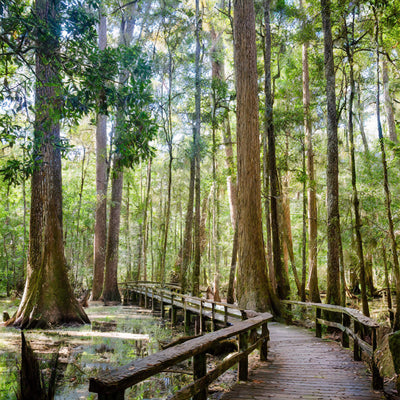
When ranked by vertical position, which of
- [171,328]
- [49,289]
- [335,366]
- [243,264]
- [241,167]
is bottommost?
[171,328]

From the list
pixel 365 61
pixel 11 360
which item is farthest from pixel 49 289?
pixel 365 61

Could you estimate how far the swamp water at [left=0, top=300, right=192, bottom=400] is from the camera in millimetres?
5906

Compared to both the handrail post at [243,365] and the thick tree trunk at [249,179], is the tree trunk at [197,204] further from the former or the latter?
the handrail post at [243,365]

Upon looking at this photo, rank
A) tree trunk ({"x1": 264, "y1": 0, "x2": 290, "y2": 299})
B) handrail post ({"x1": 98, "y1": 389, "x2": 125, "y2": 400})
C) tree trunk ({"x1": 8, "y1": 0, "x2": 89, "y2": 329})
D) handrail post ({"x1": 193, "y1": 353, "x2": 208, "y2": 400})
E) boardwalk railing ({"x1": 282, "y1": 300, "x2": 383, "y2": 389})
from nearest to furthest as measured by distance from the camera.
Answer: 1. handrail post ({"x1": 98, "y1": 389, "x2": 125, "y2": 400})
2. handrail post ({"x1": 193, "y1": 353, "x2": 208, "y2": 400})
3. boardwalk railing ({"x1": 282, "y1": 300, "x2": 383, "y2": 389})
4. tree trunk ({"x1": 8, "y1": 0, "x2": 89, "y2": 329})
5. tree trunk ({"x1": 264, "y1": 0, "x2": 290, "y2": 299})

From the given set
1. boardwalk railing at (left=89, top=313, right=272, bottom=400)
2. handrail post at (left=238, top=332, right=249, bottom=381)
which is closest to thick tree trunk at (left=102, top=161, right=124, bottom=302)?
boardwalk railing at (left=89, top=313, right=272, bottom=400)

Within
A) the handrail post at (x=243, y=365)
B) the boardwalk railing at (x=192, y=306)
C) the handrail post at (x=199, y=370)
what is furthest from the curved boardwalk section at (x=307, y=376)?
the boardwalk railing at (x=192, y=306)

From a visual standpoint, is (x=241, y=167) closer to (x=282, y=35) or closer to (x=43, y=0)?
(x=43, y=0)

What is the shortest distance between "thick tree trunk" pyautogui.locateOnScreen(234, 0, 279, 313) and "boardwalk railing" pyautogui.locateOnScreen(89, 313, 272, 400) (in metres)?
5.09

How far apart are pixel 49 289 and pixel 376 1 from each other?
39.6ft

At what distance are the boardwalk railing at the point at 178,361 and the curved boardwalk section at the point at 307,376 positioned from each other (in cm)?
40

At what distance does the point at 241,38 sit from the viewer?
469 inches

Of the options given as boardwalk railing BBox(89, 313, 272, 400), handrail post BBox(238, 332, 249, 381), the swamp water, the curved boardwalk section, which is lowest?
the swamp water

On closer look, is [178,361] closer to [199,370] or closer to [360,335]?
[199,370]

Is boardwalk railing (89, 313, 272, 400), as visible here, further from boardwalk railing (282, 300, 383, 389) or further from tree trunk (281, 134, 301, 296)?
tree trunk (281, 134, 301, 296)
